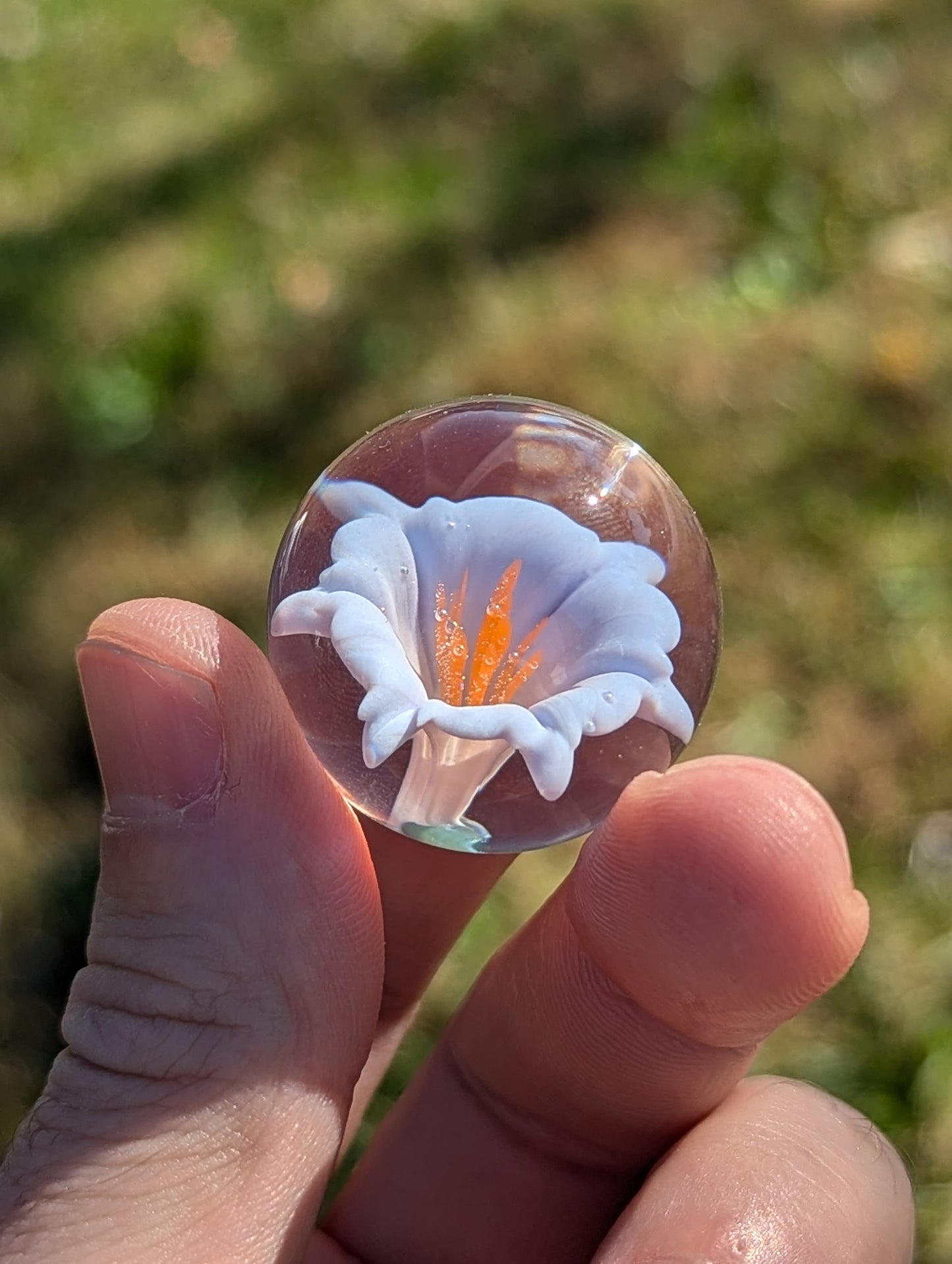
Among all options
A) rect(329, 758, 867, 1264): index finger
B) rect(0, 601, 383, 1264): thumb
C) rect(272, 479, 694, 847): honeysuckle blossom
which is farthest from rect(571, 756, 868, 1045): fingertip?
rect(0, 601, 383, 1264): thumb

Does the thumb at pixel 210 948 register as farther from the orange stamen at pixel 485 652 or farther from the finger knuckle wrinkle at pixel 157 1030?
the orange stamen at pixel 485 652

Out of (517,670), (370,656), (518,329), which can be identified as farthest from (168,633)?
(518,329)

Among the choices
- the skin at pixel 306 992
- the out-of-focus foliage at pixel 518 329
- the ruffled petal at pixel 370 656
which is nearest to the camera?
the ruffled petal at pixel 370 656

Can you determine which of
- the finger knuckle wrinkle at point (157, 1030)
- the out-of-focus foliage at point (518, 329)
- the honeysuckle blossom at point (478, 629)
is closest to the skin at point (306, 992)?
the finger knuckle wrinkle at point (157, 1030)

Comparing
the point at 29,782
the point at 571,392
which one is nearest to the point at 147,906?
the point at 29,782

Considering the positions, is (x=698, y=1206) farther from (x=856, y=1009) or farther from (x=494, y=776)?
(x=856, y=1009)

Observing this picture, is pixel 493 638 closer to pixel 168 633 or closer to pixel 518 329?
pixel 168 633
